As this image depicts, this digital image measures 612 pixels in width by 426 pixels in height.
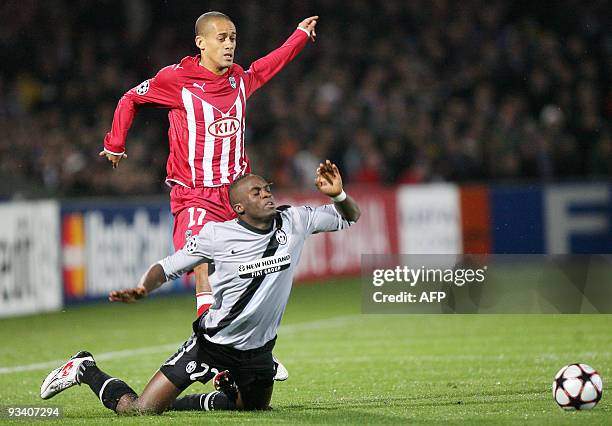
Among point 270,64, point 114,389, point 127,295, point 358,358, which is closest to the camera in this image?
point 127,295

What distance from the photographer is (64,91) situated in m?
21.1

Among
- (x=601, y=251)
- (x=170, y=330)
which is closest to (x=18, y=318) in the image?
(x=170, y=330)

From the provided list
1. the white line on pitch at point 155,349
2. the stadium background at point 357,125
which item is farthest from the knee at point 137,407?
the stadium background at point 357,125

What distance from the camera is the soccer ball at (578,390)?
7.36 meters

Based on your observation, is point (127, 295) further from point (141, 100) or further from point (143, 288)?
point (141, 100)

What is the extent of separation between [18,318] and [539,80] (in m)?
9.49

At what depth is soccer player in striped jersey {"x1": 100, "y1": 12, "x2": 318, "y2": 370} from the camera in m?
8.64

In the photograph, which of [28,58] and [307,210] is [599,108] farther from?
[307,210]

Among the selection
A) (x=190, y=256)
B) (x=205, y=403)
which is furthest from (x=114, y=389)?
(x=190, y=256)

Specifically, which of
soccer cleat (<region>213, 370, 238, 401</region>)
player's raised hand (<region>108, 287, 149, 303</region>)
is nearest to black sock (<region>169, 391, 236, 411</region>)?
soccer cleat (<region>213, 370, 238, 401</region>)

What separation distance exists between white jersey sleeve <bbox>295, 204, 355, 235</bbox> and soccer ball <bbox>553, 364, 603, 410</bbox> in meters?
1.56

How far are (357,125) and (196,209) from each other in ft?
40.2

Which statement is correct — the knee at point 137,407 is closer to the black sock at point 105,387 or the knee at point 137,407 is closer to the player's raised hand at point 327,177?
the black sock at point 105,387

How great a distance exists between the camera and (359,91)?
Result: 845 inches
